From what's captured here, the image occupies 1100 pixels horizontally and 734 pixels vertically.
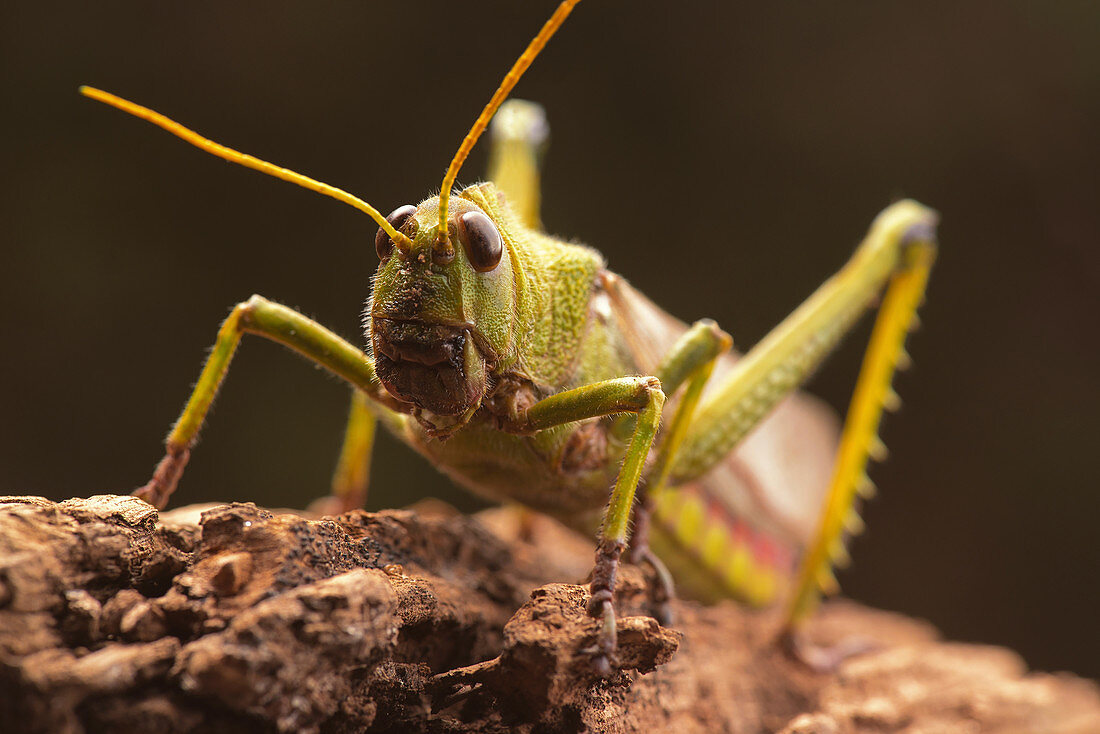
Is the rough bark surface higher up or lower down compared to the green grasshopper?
lower down

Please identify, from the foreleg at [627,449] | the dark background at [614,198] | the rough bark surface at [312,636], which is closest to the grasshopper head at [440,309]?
the foreleg at [627,449]

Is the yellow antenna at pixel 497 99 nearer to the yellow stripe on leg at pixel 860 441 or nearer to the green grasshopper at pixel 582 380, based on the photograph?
the green grasshopper at pixel 582 380

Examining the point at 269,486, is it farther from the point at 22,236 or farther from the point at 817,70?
the point at 817,70

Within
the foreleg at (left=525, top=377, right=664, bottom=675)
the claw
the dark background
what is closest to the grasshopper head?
the foreleg at (left=525, top=377, right=664, bottom=675)

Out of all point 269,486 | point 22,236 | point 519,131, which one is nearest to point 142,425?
point 269,486

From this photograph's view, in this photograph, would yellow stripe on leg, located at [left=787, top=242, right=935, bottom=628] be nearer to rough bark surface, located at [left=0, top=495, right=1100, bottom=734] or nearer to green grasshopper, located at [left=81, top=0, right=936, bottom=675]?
green grasshopper, located at [left=81, top=0, right=936, bottom=675]

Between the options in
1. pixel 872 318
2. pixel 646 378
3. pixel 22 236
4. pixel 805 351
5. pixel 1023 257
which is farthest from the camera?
pixel 1023 257
